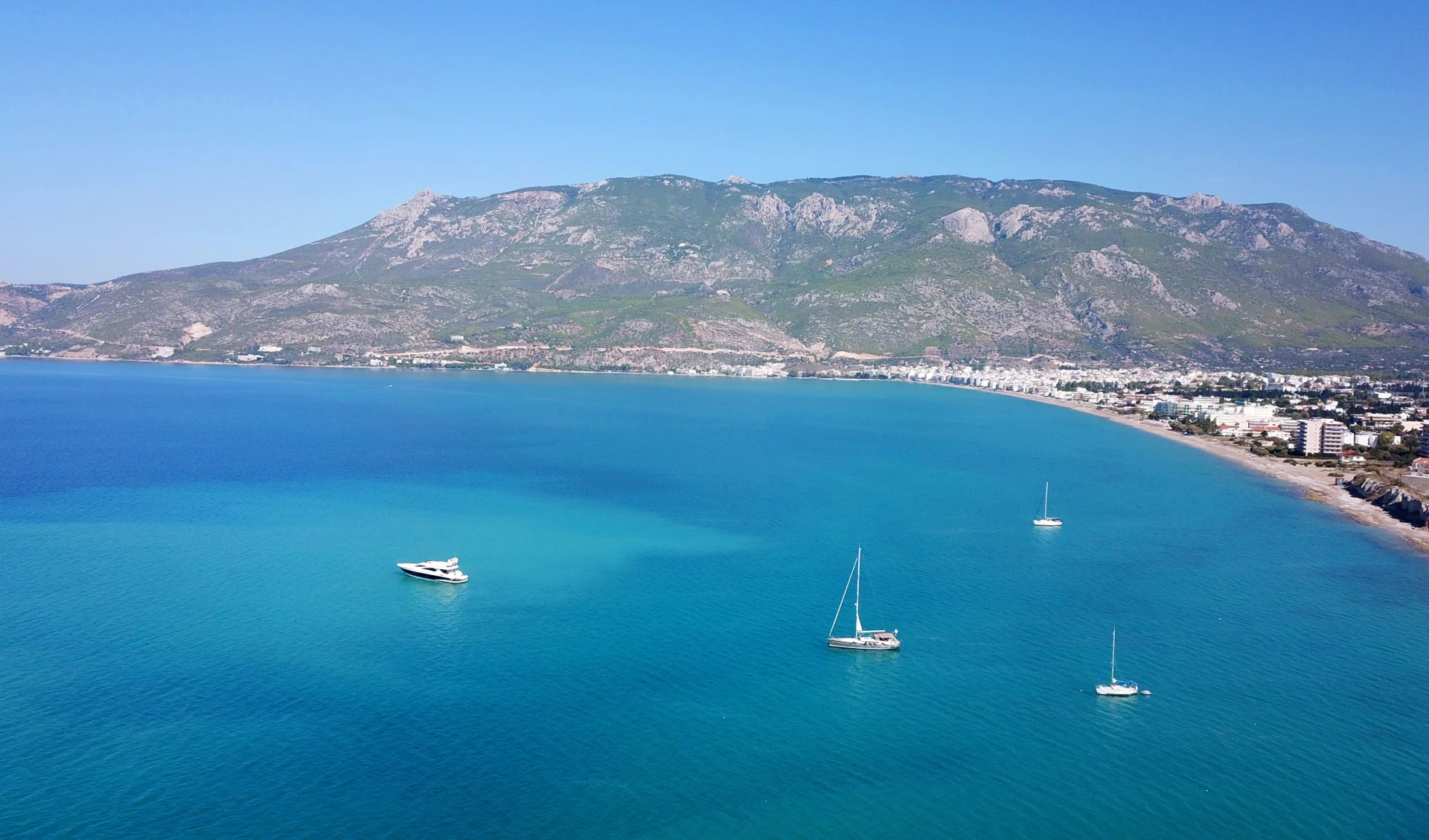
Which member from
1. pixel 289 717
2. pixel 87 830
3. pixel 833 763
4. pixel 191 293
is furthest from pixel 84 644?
pixel 191 293

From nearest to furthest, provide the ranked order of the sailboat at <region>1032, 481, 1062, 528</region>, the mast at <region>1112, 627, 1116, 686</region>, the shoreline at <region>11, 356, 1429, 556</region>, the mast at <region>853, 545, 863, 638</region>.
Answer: the mast at <region>1112, 627, 1116, 686</region> < the mast at <region>853, 545, 863, 638</region> < the sailboat at <region>1032, 481, 1062, 528</region> < the shoreline at <region>11, 356, 1429, 556</region>

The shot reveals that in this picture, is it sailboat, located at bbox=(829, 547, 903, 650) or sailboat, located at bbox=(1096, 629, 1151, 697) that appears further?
sailboat, located at bbox=(829, 547, 903, 650)

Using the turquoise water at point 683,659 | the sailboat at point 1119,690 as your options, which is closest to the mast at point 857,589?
the turquoise water at point 683,659

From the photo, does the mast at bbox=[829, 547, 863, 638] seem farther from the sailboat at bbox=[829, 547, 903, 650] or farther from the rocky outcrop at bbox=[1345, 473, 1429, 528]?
the rocky outcrop at bbox=[1345, 473, 1429, 528]

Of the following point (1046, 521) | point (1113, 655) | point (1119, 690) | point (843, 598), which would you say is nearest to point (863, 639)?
point (843, 598)

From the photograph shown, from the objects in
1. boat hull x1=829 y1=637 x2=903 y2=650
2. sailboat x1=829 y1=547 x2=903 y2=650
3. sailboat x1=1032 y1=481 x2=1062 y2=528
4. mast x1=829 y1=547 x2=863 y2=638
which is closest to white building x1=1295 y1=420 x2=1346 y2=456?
sailboat x1=1032 y1=481 x2=1062 y2=528

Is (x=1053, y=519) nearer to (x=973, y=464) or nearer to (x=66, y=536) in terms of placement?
(x=973, y=464)
